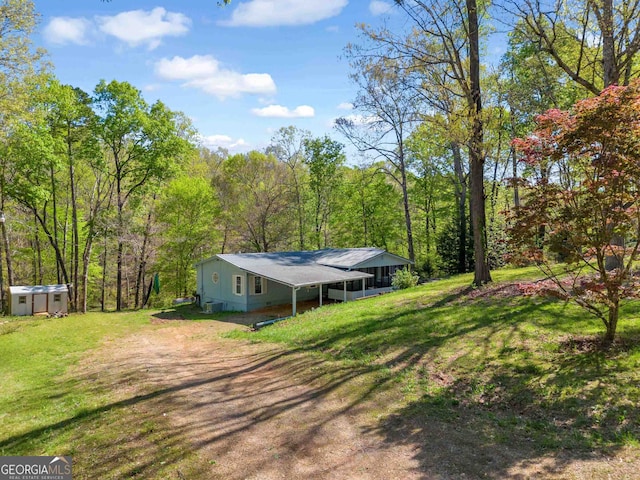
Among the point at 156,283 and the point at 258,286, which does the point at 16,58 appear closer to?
the point at 258,286

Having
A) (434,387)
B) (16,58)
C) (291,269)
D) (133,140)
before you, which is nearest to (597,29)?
(434,387)

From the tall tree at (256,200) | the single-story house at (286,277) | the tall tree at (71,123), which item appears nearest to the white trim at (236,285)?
the single-story house at (286,277)

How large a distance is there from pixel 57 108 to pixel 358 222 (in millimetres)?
23979

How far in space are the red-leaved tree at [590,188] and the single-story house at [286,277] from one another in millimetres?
12123

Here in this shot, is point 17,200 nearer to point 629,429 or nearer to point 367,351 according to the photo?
point 367,351

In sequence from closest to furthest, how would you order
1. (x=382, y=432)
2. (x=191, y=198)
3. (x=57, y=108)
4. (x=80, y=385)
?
(x=382, y=432) → (x=80, y=385) → (x=57, y=108) → (x=191, y=198)

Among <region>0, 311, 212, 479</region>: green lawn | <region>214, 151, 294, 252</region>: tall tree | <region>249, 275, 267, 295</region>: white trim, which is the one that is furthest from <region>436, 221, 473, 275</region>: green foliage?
<region>0, 311, 212, 479</region>: green lawn

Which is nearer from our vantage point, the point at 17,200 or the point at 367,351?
the point at 367,351

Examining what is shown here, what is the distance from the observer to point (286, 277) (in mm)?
18906

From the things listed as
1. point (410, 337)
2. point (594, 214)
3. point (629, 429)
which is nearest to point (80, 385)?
point (410, 337)

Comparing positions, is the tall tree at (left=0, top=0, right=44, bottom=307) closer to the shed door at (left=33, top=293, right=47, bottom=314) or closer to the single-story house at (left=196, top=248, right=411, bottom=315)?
the shed door at (left=33, top=293, right=47, bottom=314)

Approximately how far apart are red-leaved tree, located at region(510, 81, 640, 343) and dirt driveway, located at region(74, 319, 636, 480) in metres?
3.97

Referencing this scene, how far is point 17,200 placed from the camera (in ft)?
73.3

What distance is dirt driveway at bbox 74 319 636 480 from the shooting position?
457 centimetres
